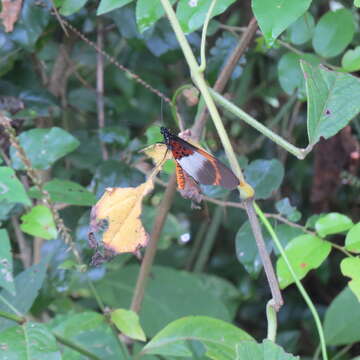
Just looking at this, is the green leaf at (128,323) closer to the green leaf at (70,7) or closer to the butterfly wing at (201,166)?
the butterfly wing at (201,166)

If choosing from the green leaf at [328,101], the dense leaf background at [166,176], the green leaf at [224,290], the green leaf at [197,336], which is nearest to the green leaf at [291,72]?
the dense leaf background at [166,176]

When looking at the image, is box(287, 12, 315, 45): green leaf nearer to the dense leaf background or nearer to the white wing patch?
the dense leaf background

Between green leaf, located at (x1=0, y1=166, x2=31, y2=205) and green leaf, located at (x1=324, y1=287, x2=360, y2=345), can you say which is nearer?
Answer: green leaf, located at (x1=0, y1=166, x2=31, y2=205)

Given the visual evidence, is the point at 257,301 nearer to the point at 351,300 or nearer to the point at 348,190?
the point at 348,190

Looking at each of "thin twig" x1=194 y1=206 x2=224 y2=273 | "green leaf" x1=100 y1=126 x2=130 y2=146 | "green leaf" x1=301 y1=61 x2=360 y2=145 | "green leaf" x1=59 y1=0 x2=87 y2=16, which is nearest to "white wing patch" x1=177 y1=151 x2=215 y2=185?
"green leaf" x1=301 y1=61 x2=360 y2=145

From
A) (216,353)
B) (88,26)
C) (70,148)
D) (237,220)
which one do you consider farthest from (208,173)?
(237,220)
